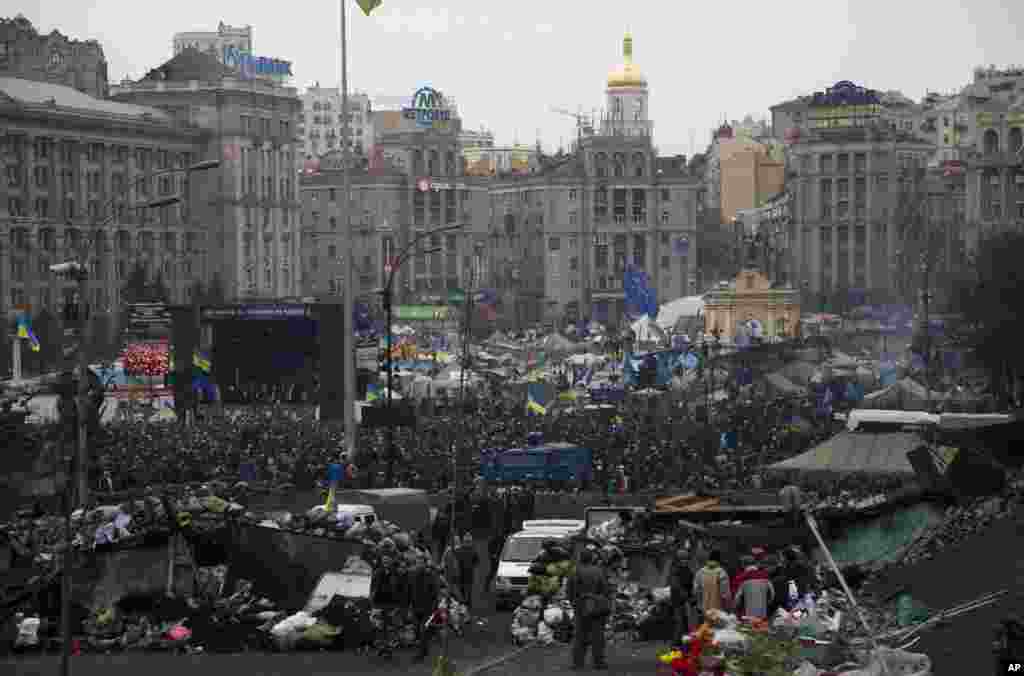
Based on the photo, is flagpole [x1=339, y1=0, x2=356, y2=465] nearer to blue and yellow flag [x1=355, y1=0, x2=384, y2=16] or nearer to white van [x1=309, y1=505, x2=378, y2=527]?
blue and yellow flag [x1=355, y1=0, x2=384, y2=16]

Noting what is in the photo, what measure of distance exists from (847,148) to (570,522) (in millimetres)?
147232

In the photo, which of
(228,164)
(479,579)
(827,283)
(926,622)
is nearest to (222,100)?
(228,164)

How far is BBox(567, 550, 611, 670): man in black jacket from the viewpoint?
20828mm

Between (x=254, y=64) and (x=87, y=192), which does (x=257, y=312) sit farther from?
(x=254, y=64)

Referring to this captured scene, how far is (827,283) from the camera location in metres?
173

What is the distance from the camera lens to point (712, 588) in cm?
2125

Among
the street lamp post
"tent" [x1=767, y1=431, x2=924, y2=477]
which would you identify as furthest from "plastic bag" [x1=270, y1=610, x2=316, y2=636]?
"tent" [x1=767, y1=431, x2=924, y2=477]

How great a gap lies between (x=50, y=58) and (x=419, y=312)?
87.1ft

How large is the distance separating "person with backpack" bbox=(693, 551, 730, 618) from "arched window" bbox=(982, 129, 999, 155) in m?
116

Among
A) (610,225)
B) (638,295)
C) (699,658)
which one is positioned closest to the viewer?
(699,658)

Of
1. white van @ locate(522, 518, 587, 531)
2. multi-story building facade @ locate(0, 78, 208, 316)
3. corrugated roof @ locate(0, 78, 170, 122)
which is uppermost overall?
corrugated roof @ locate(0, 78, 170, 122)

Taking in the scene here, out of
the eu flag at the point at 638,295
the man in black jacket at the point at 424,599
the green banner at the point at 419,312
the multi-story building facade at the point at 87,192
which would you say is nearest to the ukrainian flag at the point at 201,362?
the eu flag at the point at 638,295

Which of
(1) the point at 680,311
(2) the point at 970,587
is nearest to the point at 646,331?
(1) the point at 680,311

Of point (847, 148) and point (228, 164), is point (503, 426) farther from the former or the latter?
point (847, 148)
